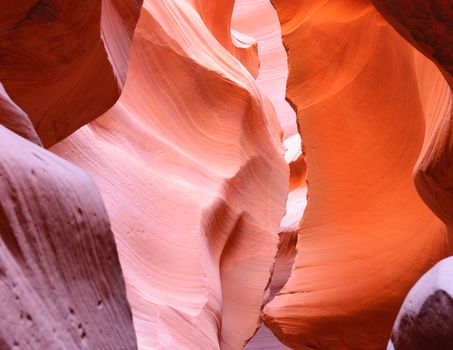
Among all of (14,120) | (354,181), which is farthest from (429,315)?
(354,181)

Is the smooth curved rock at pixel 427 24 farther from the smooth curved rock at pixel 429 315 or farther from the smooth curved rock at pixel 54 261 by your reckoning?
the smooth curved rock at pixel 54 261

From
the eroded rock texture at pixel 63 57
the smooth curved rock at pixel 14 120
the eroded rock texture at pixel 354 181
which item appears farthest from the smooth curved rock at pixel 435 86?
the smooth curved rock at pixel 14 120

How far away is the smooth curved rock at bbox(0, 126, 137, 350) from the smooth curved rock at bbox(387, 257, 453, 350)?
37 cm

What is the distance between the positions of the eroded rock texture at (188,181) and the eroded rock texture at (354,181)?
36 cm

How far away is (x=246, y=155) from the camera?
377 centimetres

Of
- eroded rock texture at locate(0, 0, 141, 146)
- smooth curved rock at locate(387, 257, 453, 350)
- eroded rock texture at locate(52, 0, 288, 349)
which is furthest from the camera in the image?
eroded rock texture at locate(52, 0, 288, 349)

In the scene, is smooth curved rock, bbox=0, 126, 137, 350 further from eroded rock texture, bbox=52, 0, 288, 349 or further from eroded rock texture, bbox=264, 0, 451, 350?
eroded rock texture, bbox=264, 0, 451, 350

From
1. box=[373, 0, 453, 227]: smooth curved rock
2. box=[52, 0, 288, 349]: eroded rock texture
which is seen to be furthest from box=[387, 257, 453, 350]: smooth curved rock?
box=[52, 0, 288, 349]: eroded rock texture

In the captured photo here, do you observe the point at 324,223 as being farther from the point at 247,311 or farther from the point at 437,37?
the point at 437,37

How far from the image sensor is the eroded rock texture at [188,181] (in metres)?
2.71

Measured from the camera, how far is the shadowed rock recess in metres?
1.91

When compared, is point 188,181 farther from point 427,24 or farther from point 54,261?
point 54,261

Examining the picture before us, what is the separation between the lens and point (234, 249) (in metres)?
3.53

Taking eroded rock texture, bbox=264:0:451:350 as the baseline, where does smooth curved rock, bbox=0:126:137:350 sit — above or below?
above
